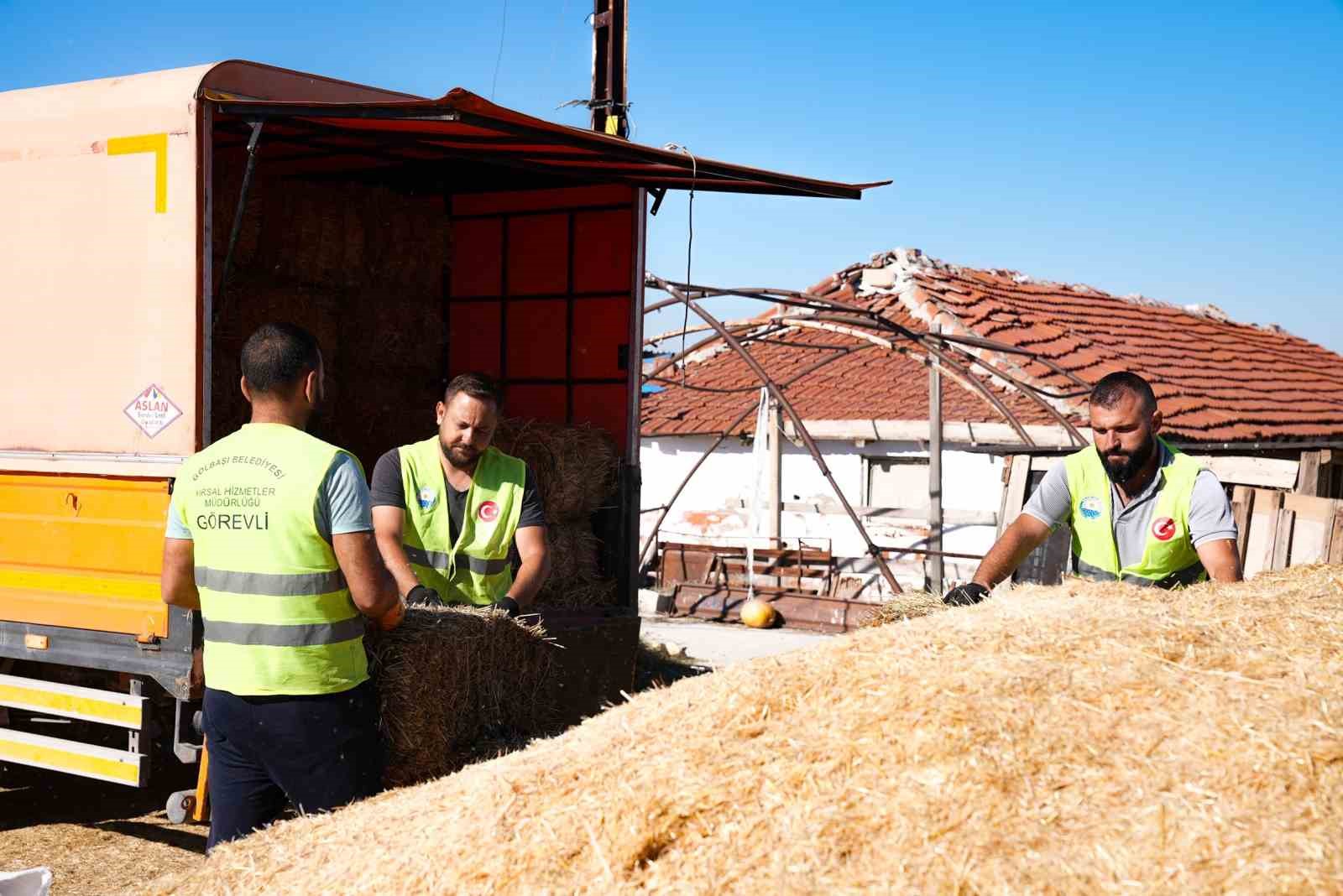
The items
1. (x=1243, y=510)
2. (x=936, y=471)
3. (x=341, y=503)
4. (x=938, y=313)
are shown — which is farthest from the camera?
(x=938, y=313)

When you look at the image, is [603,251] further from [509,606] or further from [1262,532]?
[1262,532]

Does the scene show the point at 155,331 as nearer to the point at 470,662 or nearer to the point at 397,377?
the point at 470,662

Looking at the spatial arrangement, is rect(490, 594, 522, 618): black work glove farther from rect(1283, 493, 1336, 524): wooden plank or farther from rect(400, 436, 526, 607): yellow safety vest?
rect(1283, 493, 1336, 524): wooden plank

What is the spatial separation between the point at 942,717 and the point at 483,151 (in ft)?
15.6

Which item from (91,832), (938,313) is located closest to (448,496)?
(91,832)

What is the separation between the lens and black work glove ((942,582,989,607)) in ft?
14.6

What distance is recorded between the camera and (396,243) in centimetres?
859

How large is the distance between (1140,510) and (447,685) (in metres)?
2.53

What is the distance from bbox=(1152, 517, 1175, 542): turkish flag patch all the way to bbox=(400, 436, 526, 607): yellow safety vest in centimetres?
248

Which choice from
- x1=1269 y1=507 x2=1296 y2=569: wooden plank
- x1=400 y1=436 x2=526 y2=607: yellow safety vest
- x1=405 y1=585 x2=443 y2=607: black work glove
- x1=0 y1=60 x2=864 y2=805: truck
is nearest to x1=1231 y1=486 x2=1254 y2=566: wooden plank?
x1=1269 y1=507 x2=1296 y2=569: wooden plank

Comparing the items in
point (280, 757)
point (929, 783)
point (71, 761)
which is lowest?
point (71, 761)

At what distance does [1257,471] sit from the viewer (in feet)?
32.9

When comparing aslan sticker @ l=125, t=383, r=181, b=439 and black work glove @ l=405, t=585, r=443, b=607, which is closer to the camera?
black work glove @ l=405, t=585, r=443, b=607

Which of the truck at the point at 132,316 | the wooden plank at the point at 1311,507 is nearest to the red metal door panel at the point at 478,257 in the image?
the truck at the point at 132,316
